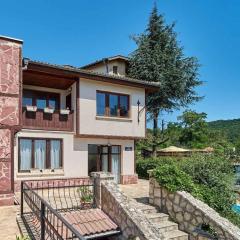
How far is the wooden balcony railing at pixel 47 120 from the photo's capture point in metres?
16.5

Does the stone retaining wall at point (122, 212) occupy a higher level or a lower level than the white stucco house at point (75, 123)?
lower

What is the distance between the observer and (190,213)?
10938 millimetres

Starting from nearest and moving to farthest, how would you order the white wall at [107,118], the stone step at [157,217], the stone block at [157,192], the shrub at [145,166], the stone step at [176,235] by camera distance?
the stone step at [176,235], the stone step at [157,217], the stone block at [157,192], the white wall at [107,118], the shrub at [145,166]

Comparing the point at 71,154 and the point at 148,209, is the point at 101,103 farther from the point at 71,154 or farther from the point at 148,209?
the point at 148,209

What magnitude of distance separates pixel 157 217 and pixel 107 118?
8.49 m

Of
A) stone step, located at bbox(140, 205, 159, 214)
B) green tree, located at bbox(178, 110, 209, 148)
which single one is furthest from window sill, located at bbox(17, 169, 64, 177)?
green tree, located at bbox(178, 110, 209, 148)

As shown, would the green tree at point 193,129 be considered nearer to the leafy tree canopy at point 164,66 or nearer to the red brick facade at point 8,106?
the leafy tree canopy at point 164,66

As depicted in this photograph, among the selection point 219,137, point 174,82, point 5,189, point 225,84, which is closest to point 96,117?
point 5,189

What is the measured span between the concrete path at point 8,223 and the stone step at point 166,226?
15.8ft

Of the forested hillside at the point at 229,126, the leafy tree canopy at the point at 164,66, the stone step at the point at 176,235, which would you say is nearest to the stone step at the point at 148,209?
the stone step at the point at 176,235

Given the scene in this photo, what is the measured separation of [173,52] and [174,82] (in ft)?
11.9

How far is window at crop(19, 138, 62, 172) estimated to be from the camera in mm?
16344

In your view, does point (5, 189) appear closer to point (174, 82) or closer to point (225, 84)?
point (174, 82)

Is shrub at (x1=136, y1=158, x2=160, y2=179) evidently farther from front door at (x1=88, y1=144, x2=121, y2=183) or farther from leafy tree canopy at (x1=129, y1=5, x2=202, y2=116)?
leafy tree canopy at (x1=129, y1=5, x2=202, y2=116)
